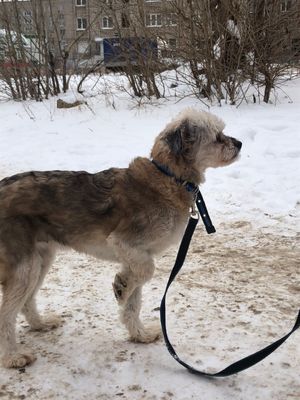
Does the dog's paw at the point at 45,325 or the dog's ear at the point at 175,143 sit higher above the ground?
the dog's ear at the point at 175,143

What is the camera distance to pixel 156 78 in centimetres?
1272

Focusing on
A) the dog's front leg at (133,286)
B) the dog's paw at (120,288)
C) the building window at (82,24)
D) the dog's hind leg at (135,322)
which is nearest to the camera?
the dog's front leg at (133,286)

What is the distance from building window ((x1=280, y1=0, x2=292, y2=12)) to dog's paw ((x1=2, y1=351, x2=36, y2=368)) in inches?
376

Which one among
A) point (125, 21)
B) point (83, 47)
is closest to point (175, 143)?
point (125, 21)

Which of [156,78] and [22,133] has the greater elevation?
[156,78]

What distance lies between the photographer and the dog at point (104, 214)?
3496 millimetres

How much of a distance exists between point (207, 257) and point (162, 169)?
6.59 feet

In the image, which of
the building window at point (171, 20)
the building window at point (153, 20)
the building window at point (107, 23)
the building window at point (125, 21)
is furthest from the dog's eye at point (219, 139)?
the building window at point (107, 23)

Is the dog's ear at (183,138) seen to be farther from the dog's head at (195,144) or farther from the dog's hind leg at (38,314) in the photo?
the dog's hind leg at (38,314)

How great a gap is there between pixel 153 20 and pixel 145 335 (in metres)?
9.99

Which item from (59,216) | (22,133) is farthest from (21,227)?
(22,133)

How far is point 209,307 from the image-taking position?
4.32 metres

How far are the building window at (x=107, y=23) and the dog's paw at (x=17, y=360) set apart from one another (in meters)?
10.7

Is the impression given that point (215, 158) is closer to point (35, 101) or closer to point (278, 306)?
point (278, 306)
